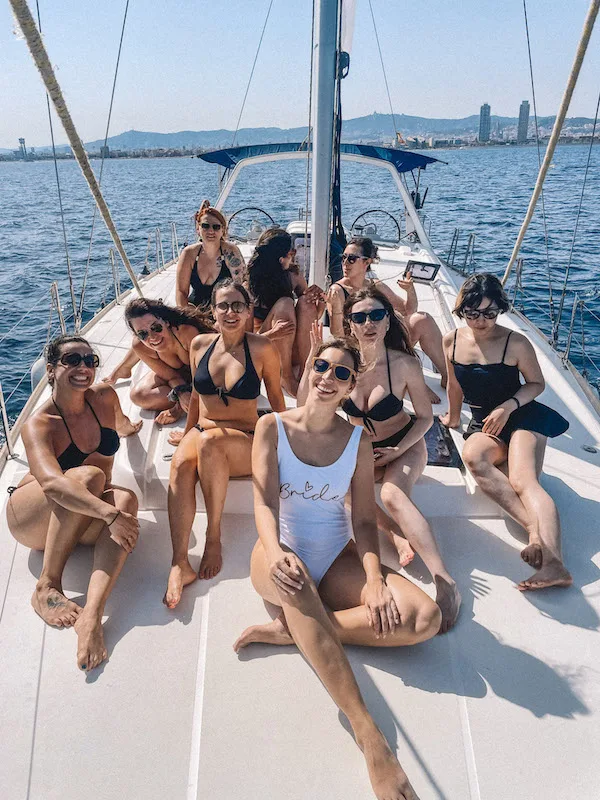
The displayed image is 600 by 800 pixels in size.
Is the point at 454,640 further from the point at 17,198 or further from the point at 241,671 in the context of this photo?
the point at 17,198

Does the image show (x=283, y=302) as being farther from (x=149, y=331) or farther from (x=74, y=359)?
(x=74, y=359)

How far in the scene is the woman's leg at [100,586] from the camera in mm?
2107

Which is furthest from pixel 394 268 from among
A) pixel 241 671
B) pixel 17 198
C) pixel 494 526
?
pixel 17 198

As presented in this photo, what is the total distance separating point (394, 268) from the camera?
6.50 metres

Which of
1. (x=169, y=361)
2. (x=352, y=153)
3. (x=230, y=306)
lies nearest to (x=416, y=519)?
(x=230, y=306)

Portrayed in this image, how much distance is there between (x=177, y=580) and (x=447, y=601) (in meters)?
1.09

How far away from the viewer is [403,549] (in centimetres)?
258

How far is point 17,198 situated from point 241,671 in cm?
4074

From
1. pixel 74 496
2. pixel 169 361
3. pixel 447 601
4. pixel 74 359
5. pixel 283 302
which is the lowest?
pixel 447 601

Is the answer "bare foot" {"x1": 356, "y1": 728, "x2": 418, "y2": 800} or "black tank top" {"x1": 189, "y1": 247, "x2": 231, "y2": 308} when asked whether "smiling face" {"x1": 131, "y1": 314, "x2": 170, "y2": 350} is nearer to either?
"black tank top" {"x1": 189, "y1": 247, "x2": 231, "y2": 308}

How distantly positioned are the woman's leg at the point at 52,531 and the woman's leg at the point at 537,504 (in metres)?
1.84

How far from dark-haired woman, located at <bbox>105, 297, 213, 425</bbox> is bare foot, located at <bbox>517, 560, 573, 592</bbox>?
2.01 metres

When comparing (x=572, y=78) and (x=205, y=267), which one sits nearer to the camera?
(x=572, y=78)

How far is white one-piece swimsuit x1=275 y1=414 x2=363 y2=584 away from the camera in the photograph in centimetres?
224
